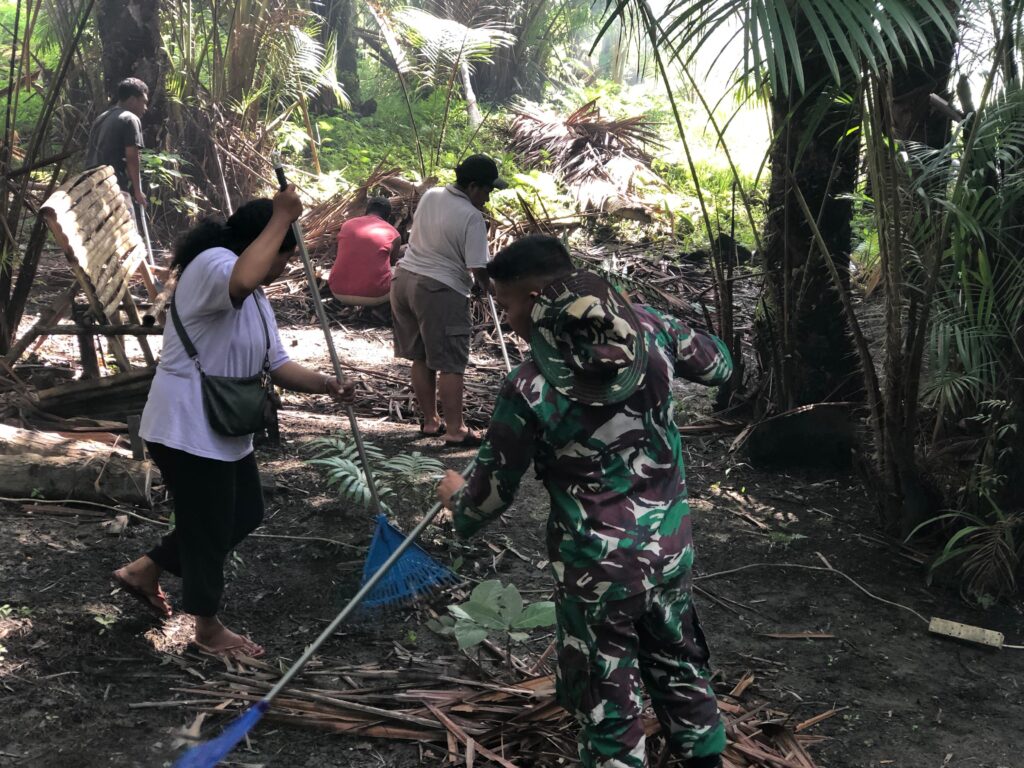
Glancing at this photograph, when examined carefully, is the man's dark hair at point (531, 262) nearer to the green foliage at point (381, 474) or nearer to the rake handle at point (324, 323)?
the rake handle at point (324, 323)

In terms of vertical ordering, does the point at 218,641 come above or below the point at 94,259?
below

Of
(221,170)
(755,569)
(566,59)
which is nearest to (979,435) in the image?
(755,569)

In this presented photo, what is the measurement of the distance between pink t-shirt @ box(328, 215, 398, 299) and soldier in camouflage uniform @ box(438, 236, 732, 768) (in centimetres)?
552

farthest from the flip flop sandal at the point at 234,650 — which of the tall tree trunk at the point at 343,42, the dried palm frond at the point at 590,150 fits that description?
the tall tree trunk at the point at 343,42

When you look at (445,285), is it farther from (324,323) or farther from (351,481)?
(324,323)

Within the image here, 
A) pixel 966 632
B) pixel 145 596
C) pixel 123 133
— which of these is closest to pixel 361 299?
pixel 123 133

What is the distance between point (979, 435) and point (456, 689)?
9.44ft

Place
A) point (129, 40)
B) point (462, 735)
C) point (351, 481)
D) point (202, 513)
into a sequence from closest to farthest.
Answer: point (462, 735) → point (202, 513) → point (351, 481) → point (129, 40)

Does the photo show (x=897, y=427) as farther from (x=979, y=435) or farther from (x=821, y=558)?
(x=821, y=558)

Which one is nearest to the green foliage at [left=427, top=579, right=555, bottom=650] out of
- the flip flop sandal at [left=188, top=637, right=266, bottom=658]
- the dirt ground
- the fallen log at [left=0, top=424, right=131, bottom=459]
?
the dirt ground

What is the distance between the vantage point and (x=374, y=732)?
10.6ft

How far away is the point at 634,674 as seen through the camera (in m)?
2.49

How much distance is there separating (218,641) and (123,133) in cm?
637

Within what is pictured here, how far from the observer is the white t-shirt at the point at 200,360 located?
323 cm
